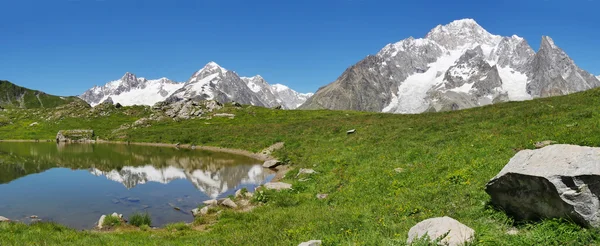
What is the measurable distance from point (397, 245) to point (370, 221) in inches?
182

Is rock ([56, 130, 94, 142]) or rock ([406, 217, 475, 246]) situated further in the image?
rock ([56, 130, 94, 142])

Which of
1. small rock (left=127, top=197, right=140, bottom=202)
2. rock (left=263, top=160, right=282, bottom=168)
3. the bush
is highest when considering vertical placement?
rock (left=263, top=160, right=282, bottom=168)

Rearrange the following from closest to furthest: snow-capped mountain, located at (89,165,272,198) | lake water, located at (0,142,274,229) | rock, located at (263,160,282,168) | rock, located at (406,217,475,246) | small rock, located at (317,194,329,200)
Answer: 1. rock, located at (406,217,475,246)
2. small rock, located at (317,194,329,200)
3. lake water, located at (0,142,274,229)
4. snow-capped mountain, located at (89,165,272,198)
5. rock, located at (263,160,282,168)

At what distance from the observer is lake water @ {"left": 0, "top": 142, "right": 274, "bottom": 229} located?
954 inches

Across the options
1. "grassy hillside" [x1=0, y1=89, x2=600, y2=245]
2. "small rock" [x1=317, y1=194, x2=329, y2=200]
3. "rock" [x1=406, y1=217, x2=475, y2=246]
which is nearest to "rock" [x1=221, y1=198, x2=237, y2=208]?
"grassy hillside" [x1=0, y1=89, x2=600, y2=245]

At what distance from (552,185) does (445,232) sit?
11.6 feet

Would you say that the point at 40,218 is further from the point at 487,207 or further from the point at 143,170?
the point at 487,207

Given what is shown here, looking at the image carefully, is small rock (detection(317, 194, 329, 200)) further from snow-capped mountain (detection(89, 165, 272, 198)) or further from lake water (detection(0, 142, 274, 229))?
snow-capped mountain (detection(89, 165, 272, 198))

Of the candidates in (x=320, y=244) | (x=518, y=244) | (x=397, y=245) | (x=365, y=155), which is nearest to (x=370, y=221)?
(x=320, y=244)

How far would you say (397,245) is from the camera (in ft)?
32.0

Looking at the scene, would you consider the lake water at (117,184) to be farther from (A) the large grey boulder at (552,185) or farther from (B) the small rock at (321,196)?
(A) the large grey boulder at (552,185)

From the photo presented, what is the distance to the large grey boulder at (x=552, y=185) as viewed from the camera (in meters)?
9.40

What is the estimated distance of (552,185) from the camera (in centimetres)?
999

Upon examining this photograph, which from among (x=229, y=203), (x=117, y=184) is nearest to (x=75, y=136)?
(x=117, y=184)
